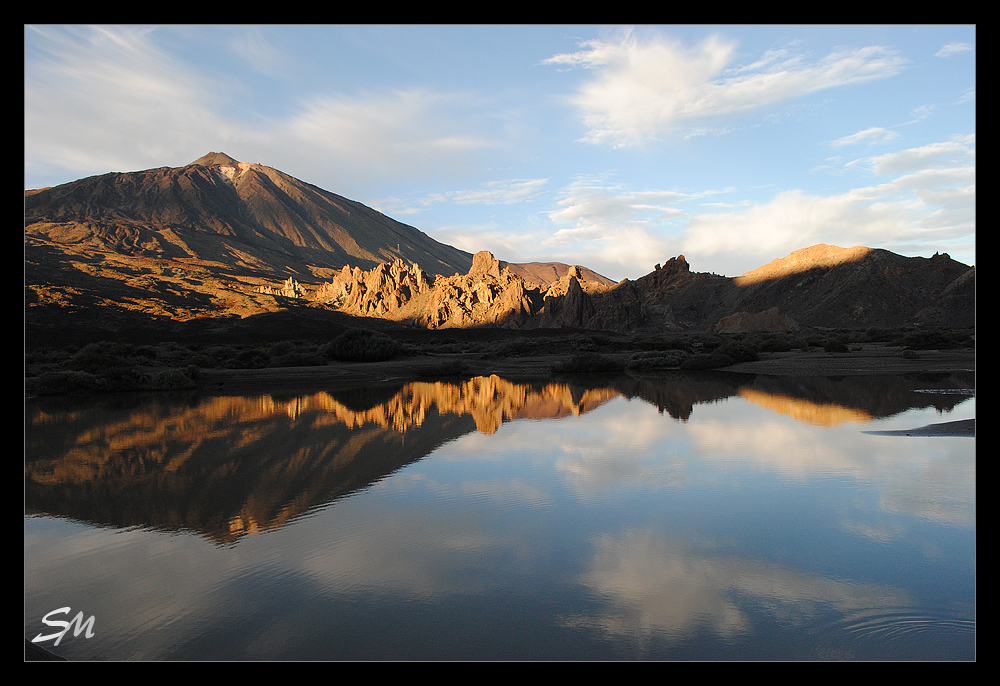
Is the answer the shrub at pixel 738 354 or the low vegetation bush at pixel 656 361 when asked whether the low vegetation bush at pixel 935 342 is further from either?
the low vegetation bush at pixel 656 361

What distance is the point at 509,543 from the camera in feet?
13.7

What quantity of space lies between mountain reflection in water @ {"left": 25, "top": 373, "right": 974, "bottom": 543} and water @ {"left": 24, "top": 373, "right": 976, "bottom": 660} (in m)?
0.06

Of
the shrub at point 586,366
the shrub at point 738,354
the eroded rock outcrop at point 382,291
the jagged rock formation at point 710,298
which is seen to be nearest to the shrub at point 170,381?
the shrub at point 586,366

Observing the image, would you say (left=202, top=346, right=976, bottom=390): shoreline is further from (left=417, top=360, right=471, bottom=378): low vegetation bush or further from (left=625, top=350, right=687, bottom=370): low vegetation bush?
(left=625, top=350, right=687, bottom=370): low vegetation bush

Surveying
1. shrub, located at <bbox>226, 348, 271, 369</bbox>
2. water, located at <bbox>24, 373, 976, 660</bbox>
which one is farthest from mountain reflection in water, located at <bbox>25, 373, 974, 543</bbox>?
shrub, located at <bbox>226, 348, 271, 369</bbox>

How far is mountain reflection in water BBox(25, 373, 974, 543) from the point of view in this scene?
555 centimetres

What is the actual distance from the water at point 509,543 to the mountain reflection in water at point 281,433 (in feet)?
0.21

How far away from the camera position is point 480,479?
6.20 meters

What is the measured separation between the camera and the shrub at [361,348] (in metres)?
25.0

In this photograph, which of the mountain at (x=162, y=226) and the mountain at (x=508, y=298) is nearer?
the mountain at (x=508, y=298)

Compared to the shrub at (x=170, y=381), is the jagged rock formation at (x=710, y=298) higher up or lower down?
higher up

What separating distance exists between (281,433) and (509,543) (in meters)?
6.15
